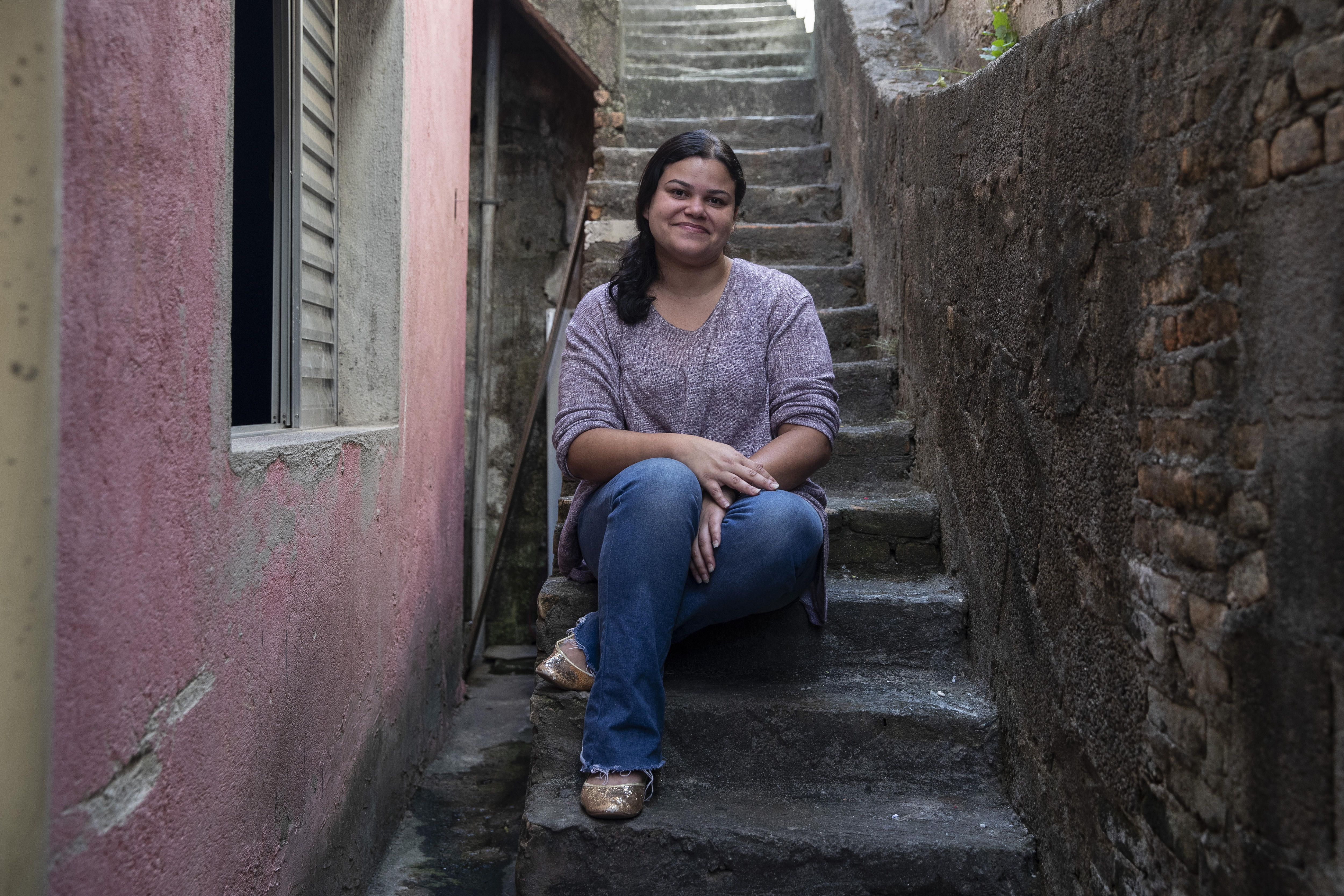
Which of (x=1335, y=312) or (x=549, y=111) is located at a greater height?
(x=549, y=111)

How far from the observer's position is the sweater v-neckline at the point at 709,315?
235 cm

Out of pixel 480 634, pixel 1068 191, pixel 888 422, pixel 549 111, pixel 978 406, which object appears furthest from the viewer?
pixel 549 111

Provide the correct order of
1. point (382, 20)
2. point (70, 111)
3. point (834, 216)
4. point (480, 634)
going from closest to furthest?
point (70, 111), point (382, 20), point (834, 216), point (480, 634)

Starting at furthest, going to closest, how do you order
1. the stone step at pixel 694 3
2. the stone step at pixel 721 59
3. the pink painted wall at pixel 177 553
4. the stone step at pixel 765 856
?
the stone step at pixel 694 3 < the stone step at pixel 721 59 < the stone step at pixel 765 856 < the pink painted wall at pixel 177 553

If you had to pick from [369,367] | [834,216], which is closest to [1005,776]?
[369,367]

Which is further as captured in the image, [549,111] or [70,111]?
[549,111]

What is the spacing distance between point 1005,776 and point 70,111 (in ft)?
6.60

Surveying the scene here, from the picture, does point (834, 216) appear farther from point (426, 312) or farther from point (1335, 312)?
point (1335, 312)

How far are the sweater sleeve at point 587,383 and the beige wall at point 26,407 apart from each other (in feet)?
4.20

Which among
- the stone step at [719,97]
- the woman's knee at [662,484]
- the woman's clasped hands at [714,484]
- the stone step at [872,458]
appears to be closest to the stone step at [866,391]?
the stone step at [872,458]

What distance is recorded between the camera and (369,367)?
2730 millimetres

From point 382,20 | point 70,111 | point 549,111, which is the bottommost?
point 70,111

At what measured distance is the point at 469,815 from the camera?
3.01m

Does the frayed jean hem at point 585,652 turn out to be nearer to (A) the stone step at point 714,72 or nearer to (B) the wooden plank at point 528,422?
(B) the wooden plank at point 528,422
